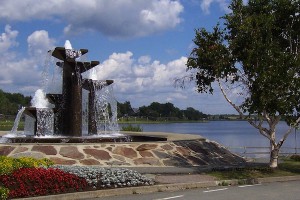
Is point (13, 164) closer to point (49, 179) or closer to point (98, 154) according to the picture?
point (49, 179)

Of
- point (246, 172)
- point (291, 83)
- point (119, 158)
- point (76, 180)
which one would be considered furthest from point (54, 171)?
point (291, 83)

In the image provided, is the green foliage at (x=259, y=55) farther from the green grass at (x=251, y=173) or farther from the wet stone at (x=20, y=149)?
the wet stone at (x=20, y=149)

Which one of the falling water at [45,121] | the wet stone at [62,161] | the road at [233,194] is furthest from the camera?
the falling water at [45,121]

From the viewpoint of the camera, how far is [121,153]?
55.7 feet

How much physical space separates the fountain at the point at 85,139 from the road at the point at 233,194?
14.7 ft

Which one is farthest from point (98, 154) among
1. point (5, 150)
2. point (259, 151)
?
point (259, 151)

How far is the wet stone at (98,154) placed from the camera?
16.5 m

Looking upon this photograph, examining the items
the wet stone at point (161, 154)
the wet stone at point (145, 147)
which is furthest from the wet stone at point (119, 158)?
the wet stone at point (161, 154)

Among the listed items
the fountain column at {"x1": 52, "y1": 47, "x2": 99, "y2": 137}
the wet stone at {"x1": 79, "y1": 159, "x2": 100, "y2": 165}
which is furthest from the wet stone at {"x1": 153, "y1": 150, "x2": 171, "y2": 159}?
the fountain column at {"x1": 52, "y1": 47, "x2": 99, "y2": 137}

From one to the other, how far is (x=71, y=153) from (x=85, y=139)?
3.00m

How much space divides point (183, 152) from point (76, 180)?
7766mm

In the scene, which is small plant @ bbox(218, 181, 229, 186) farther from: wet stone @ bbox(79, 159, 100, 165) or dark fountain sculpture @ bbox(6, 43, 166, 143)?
dark fountain sculpture @ bbox(6, 43, 166, 143)

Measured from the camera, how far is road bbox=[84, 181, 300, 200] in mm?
11047

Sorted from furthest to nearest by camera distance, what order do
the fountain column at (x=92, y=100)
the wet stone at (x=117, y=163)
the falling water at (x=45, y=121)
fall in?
the fountain column at (x=92, y=100)
the falling water at (x=45, y=121)
the wet stone at (x=117, y=163)
